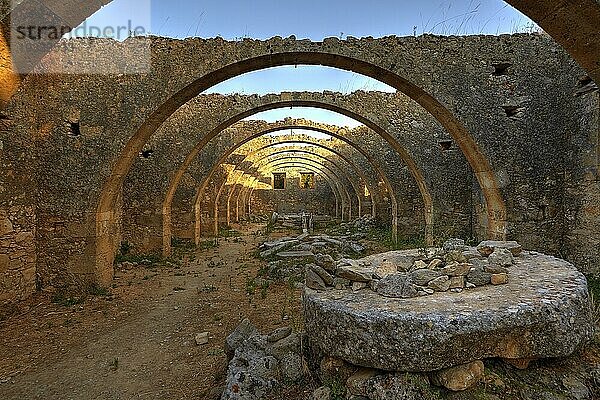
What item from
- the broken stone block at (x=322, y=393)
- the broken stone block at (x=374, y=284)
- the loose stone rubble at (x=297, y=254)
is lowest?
the loose stone rubble at (x=297, y=254)

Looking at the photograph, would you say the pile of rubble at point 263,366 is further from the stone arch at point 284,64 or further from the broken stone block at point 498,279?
the stone arch at point 284,64

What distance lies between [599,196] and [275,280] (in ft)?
19.2

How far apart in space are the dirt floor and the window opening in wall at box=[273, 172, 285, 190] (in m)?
22.9

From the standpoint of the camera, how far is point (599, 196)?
6.11m

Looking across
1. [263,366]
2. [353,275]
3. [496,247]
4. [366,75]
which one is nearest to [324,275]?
[353,275]

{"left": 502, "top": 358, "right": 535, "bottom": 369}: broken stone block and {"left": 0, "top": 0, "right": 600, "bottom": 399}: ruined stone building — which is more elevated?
{"left": 0, "top": 0, "right": 600, "bottom": 399}: ruined stone building

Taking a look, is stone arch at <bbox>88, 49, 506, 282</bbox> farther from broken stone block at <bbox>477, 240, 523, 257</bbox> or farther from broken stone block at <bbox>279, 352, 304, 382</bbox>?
broken stone block at <bbox>279, 352, 304, 382</bbox>

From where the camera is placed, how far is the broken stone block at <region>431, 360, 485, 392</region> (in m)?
2.42

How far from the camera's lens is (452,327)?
2.42 meters

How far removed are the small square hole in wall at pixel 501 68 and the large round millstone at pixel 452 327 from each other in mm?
5525

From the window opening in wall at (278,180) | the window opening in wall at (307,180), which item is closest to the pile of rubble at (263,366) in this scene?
the window opening in wall at (307,180)

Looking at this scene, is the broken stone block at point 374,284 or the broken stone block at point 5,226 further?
the broken stone block at point 5,226

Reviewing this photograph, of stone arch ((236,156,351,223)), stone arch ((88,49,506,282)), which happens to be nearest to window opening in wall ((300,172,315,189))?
stone arch ((236,156,351,223))

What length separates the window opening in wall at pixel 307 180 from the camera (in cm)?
3098
